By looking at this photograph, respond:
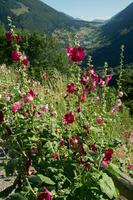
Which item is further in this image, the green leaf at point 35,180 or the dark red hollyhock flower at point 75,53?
the dark red hollyhock flower at point 75,53

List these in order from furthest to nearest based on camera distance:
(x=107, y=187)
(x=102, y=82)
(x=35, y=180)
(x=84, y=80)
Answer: (x=102, y=82) < (x=84, y=80) < (x=107, y=187) < (x=35, y=180)

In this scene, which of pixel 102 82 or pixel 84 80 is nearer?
pixel 84 80

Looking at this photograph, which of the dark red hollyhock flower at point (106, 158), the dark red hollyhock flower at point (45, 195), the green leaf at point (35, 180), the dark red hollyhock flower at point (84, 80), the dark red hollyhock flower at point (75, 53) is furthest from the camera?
the dark red hollyhock flower at point (84, 80)

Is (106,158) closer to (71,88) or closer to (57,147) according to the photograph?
(57,147)

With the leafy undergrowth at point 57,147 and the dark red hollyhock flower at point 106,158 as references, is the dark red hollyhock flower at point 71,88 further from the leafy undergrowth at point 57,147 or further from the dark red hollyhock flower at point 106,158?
the dark red hollyhock flower at point 106,158

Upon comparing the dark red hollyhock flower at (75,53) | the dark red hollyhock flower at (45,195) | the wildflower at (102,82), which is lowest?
the dark red hollyhock flower at (45,195)

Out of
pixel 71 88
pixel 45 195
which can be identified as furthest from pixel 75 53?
pixel 45 195

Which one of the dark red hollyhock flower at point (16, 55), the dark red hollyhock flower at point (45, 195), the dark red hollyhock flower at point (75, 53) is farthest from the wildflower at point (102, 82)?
the dark red hollyhock flower at point (45, 195)

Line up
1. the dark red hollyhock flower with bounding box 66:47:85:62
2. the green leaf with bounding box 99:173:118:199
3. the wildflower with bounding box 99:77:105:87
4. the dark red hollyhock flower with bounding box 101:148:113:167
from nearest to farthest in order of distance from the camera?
1. the green leaf with bounding box 99:173:118:199
2. the dark red hollyhock flower with bounding box 101:148:113:167
3. the dark red hollyhock flower with bounding box 66:47:85:62
4. the wildflower with bounding box 99:77:105:87

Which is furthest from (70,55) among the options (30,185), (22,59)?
(30,185)

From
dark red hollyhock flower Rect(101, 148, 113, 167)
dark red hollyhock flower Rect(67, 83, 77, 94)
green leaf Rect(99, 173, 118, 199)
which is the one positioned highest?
dark red hollyhock flower Rect(67, 83, 77, 94)

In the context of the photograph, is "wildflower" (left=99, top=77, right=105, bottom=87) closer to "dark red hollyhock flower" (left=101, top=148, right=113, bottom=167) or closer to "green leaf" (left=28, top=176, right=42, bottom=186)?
"dark red hollyhock flower" (left=101, top=148, right=113, bottom=167)

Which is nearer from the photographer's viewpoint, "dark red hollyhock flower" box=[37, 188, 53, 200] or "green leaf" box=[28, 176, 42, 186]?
"dark red hollyhock flower" box=[37, 188, 53, 200]

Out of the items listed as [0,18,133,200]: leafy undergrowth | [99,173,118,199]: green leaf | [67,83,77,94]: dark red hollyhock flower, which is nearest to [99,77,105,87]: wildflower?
[0,18,133,200]: leafy undergrowth
